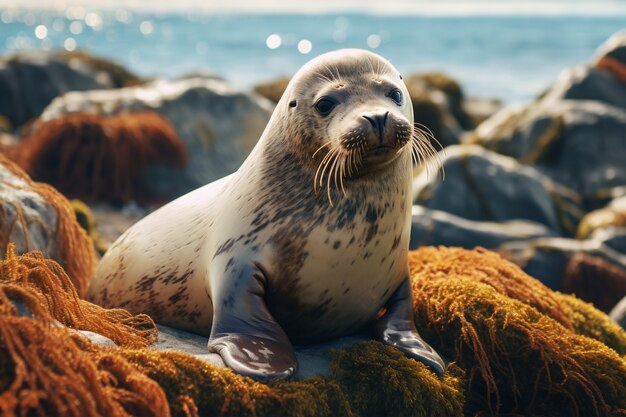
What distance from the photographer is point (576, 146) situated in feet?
43.1

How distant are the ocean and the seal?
1003 inches

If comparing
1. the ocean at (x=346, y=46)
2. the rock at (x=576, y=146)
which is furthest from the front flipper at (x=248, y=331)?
the ocean at (x=346, y=46)

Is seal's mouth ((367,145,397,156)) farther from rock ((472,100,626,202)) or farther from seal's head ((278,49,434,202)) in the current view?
rock ((472,100,626,202))

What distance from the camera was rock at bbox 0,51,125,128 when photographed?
1594 centimetres

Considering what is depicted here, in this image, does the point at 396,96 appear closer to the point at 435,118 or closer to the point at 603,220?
the point at 603,220

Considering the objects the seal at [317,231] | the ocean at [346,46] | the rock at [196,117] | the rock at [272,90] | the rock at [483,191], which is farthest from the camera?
the ocean at [346,46]

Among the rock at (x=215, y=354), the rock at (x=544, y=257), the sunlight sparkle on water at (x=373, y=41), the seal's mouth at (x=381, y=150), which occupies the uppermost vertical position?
the seal's mouth at (x=381, y=150)

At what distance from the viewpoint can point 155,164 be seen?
37.6 ft

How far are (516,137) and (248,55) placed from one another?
39.1 metres

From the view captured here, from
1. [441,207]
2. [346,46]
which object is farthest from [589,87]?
[346,46]

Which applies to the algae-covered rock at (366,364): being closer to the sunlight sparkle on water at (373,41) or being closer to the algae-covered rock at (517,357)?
the algae-covered rock at (517,357)

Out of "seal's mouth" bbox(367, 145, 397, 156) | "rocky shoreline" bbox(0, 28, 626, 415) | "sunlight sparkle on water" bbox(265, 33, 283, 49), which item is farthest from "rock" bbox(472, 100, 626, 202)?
"sunlight sparkle on water" bbox(265, 33, 283, 49)

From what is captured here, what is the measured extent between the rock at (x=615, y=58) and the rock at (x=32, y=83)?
9901 mm

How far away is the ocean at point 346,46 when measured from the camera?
129 ft
